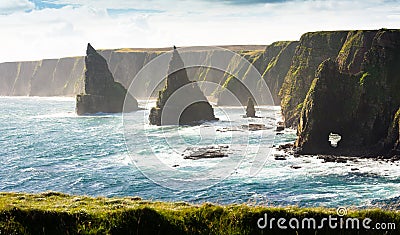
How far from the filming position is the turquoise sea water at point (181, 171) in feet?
176

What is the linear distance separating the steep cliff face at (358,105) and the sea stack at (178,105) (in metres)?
56.1

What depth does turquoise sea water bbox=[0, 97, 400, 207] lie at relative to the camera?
53531 millimetres

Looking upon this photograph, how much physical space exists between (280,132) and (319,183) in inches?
2070

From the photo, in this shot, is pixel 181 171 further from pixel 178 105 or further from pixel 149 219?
pixel 178 105

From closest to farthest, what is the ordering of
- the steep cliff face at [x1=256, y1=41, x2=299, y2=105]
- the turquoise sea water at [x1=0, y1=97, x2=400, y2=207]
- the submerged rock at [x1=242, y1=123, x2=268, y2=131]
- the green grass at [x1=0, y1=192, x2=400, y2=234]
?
the green grass at [x1=0, y1=192, x2=400, y2=234], the turquoise sea water at [x1=0, y1=97, x2=400, y2=207], the submerged rock at [x1=242, y1=123, x2=268, y2=131], the steep cliff face at [x1=256, y1=41, x2=299, y2=105]

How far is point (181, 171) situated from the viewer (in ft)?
222

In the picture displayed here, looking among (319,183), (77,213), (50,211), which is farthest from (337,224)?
(319,183)

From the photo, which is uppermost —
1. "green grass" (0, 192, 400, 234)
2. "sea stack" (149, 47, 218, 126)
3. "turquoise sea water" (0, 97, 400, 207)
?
"green grass" (0, 192, 400, 234)

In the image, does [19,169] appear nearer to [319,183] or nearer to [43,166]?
[43,166]

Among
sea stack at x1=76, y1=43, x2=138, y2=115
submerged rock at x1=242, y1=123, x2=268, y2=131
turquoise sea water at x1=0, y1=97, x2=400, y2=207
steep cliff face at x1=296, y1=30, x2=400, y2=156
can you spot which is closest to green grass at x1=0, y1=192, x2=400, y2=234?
turquoise sea water at x1=0, y1=97, x2=400, y2=207

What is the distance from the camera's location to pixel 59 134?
118 m

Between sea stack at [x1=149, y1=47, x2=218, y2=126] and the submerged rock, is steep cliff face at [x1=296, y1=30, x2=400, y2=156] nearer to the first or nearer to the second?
the submerged rock

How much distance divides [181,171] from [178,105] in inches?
3326

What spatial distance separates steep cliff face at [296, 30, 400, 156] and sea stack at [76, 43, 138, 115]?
115616mm
